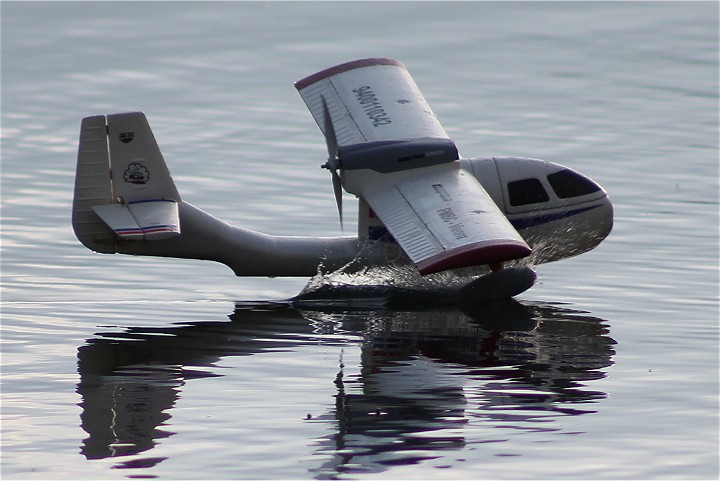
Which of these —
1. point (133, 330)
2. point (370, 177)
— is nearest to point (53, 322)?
point (133, 330)

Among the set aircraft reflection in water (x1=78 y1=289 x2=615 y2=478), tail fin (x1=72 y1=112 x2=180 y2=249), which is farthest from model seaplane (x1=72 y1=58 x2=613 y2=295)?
aircraft reflection in water (x1=78 y1=289 x2=615 y2=478)

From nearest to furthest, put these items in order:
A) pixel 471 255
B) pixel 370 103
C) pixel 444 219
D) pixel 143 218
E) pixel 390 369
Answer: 1. pixel 390 369
2. pixel 471 255
3. pixel 444 219
4. pixel 143 218
5. pixel 370 103

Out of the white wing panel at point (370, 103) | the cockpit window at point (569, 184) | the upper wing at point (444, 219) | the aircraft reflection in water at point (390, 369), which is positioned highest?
the white wing panel at point (370, 103)

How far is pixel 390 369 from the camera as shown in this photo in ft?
75.4

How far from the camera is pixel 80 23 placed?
52.6 m

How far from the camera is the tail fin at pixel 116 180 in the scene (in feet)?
86.0

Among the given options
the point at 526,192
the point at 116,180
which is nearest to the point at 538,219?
the point at 526,192

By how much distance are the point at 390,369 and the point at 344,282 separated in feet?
17.6

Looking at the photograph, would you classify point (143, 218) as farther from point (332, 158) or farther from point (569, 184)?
point (569, 184)

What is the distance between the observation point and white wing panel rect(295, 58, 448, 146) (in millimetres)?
28062

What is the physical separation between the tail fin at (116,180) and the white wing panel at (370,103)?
391 cm

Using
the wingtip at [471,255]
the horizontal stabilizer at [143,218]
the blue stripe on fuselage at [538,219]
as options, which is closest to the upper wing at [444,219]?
the wingtip at [471,255]

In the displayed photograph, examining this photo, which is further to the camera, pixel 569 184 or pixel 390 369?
pixel 569 184

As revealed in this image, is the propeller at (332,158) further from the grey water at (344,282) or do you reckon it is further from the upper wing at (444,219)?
the grey water at (344,282)
